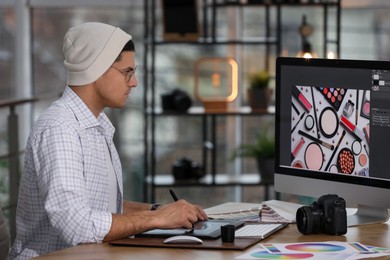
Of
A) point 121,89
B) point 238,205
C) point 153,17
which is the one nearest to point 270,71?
point 153,17

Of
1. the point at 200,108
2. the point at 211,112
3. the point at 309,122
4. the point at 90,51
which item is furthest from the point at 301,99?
the point at 200,108

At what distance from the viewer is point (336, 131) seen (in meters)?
3.23

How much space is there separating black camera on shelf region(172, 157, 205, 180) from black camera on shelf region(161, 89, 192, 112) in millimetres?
354

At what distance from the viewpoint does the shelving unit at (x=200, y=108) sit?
644 cm

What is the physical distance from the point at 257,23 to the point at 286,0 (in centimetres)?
69

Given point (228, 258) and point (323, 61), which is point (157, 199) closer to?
point (323, 61)

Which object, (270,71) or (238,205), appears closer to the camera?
(238,205)

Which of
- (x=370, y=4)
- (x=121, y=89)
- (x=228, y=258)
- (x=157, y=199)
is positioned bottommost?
(x=157, y=199)

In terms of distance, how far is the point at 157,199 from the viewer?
6.94 metres

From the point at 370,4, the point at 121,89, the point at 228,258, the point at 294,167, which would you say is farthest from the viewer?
the point at 370,4

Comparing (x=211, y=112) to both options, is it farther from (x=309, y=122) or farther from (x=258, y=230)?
(x=258, y=230)

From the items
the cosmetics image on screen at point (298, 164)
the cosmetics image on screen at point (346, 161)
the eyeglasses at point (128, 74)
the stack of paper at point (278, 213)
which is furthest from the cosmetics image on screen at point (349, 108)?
the eyeglasses at point (128, 74)

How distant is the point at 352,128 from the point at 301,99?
219 mm

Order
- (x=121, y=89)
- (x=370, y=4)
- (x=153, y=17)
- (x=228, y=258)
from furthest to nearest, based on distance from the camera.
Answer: (x=370, y=4) < (x=153, y=17) < (x=121, y=89) < (x=228, y=258)
